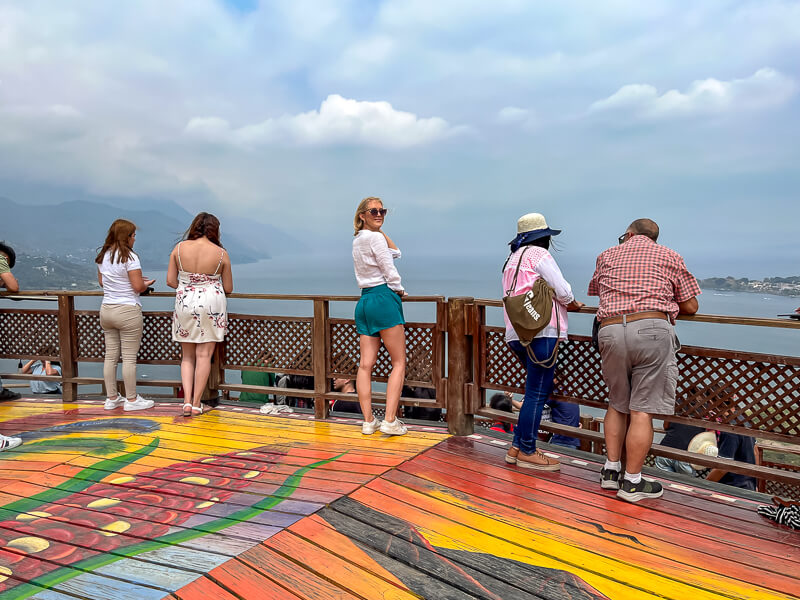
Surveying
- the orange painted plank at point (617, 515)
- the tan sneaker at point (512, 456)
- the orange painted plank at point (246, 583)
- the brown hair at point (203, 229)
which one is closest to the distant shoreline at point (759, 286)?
the orange painted plank at point (617, 515)

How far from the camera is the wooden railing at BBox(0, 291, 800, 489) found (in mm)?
3008

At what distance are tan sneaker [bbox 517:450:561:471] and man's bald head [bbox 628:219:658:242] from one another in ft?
5.17

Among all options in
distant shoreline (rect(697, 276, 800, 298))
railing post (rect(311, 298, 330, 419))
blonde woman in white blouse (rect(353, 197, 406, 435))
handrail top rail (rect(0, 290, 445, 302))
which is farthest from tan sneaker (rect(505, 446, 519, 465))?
railing post (rect(311, 298, 330, 419))

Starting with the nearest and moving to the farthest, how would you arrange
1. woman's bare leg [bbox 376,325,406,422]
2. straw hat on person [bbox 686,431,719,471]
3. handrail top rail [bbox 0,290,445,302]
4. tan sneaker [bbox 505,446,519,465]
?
tan sneaker [bbox 505,446,519,465] < woman's bare leg [bbox 376,325,406,422] < straw hat on person [bbox 686,431,719,471] < handrail top rail [bbox 0,290,445,302]

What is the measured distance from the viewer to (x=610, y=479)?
308 cm

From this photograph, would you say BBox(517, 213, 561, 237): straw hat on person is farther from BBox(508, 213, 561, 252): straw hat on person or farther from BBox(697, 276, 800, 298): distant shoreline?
BBox(697, 276, 800, 298): distant shoreline

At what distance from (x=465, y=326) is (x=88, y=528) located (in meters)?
2.72

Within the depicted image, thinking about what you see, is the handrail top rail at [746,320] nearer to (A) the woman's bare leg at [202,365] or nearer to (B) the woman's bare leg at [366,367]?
(B) the woman's bare leg at [366,367]

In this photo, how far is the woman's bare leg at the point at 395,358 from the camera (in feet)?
12.4

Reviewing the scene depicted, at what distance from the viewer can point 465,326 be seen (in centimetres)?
397

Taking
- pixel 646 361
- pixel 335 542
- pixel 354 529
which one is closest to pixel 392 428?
pixel 354 529

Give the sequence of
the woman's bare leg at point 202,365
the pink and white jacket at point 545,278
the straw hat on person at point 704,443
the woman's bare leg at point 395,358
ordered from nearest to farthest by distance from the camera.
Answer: the pink and white jacket at point 545,278 < the woman's bare leg at point 395,358 < the straw hat on person at point 704,443 < the woman's bare leg at point 202,365

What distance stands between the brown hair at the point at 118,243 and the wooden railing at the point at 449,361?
60 cm

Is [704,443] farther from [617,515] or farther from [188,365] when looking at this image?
[188,365]
